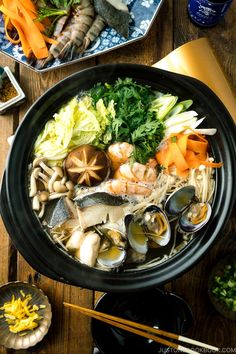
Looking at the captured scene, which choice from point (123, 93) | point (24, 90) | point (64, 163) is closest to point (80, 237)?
point (64, 163)

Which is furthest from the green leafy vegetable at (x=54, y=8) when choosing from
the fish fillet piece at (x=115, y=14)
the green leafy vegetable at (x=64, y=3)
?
the fish fillet piece at (x=115, y=14)

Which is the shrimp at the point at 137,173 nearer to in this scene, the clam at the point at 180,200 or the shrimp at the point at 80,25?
the clam at the point at 180,200

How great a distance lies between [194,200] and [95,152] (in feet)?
1.62

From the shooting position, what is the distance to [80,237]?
2076mm

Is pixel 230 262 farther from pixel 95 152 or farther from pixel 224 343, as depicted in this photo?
pixel 95 152

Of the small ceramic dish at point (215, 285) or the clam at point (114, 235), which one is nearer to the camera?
the clam at point (114, 235)

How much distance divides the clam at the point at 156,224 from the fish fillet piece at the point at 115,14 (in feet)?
2.90

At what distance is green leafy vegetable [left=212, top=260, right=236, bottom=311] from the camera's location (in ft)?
7.36

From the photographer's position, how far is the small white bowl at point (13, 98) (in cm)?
229

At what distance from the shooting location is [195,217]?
2.05 meters

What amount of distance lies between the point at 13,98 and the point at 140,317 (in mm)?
1230

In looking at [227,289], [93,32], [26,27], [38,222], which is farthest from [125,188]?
[26,27]

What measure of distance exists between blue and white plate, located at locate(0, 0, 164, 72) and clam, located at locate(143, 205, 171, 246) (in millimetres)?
835

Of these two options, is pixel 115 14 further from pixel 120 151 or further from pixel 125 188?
pixel 125 188
